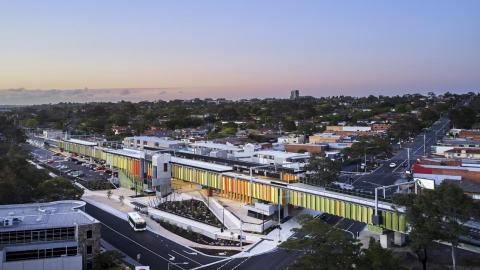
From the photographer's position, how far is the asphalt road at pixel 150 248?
106 ft

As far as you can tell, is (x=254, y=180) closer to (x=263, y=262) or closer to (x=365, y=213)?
(x=365, y=213)

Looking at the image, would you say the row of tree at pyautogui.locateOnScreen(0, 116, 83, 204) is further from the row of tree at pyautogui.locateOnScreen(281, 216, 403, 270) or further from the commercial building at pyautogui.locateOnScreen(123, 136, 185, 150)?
the row of tree at pyautogui.locateOnScreen(281, 216, 403, 270)

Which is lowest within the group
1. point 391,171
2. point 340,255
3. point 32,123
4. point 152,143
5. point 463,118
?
point 391,171

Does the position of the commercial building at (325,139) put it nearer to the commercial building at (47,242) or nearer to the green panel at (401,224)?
the green panel at (401,224)

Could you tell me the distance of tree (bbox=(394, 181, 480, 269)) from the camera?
82.6ft

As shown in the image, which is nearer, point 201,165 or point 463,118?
point 201,165

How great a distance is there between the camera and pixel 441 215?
2567 cm

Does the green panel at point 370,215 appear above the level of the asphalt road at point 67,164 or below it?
above

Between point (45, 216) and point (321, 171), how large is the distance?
24196 mm

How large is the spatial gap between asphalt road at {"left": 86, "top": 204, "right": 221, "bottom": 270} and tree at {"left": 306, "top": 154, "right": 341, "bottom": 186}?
13540 mm

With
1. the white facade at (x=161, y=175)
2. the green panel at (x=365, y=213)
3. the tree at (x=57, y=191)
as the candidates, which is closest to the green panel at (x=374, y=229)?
the green panel at (x=365, y=213)

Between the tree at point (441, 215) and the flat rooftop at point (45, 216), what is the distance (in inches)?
719

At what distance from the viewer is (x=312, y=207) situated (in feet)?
126

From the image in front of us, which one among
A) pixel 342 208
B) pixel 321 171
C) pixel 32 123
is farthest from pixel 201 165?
pixel 32 123
